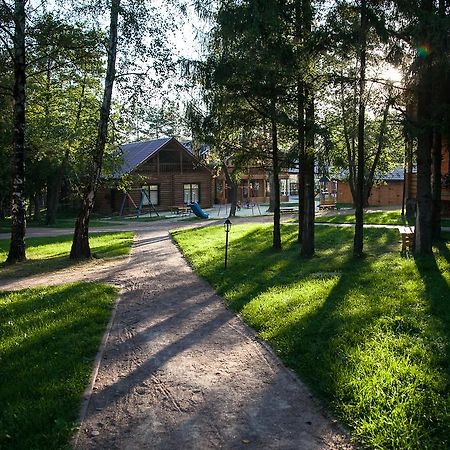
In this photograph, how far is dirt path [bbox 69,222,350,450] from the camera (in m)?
3.50

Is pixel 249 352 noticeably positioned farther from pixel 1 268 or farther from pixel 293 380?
pixel 1 268

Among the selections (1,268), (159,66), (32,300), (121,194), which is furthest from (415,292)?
(121,194)

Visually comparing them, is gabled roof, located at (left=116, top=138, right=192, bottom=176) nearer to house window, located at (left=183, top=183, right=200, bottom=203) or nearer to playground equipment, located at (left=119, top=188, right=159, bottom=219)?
playground equipment, located at (left=119, top=188, right=159, bottom=219)

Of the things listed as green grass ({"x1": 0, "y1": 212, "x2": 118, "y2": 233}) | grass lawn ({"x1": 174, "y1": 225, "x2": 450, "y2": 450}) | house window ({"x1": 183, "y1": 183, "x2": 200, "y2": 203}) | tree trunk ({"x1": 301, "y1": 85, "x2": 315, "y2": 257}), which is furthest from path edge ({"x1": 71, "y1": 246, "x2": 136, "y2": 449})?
house window ({"x1": 183, "y1": 183, "x2": 200, "y2": 203})

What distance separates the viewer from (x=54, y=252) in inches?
621

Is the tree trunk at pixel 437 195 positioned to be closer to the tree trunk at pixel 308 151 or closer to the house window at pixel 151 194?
the tree trunk at pixel 308 151

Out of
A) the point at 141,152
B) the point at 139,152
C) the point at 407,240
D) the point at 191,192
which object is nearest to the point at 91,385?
the point at 407,240

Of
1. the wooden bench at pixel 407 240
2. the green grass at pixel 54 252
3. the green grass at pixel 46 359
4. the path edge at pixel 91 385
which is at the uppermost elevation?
the wooden bench at pixel 407 240

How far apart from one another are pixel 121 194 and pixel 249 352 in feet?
111

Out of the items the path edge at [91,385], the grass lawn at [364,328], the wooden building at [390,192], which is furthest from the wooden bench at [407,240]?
the wooden building at [390,192]

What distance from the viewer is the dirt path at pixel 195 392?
11.5 feet

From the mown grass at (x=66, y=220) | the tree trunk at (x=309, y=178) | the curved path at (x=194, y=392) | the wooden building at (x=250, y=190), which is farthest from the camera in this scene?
the wooden building at (x=250, y=190)

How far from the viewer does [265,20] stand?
8930 millimetres

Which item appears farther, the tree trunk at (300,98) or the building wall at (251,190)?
the building wall at (251,190)
